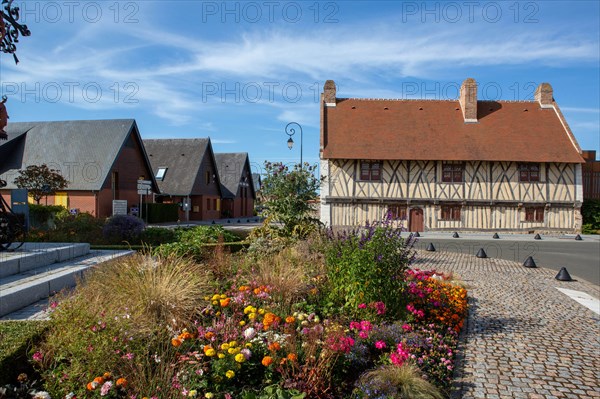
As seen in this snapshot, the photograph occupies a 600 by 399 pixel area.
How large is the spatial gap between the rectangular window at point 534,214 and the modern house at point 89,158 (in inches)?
983

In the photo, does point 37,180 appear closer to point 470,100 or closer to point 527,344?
point 527,344

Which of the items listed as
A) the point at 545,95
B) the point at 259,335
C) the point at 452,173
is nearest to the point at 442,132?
the point at 452,173

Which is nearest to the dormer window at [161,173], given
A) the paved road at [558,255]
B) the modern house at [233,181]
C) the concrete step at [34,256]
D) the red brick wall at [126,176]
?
the red brick wall at [126,176]

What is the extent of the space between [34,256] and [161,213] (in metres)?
25.1

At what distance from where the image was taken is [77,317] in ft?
14.0

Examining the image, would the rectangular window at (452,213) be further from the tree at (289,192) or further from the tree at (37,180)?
the tree at (37,180)

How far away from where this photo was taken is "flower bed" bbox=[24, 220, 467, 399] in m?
3.77

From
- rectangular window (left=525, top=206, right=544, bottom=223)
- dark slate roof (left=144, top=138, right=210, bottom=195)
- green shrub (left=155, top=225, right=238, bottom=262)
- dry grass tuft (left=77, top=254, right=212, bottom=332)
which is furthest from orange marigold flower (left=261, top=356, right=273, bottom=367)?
dark slate roof (left=144, top=138, right=210, bottom=195)

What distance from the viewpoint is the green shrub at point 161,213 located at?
31028 mm

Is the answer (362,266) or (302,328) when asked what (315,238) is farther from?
(302,328)

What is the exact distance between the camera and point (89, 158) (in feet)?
90.4

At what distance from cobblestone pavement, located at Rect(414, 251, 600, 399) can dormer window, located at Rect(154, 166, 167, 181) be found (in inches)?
1236

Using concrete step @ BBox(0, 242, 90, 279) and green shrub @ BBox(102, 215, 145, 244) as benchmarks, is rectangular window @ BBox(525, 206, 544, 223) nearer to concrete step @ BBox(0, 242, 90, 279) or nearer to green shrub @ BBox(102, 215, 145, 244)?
green shrub @ BBox(102, 215, 145, 244)

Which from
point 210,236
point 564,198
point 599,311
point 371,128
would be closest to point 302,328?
→ point 599,311
